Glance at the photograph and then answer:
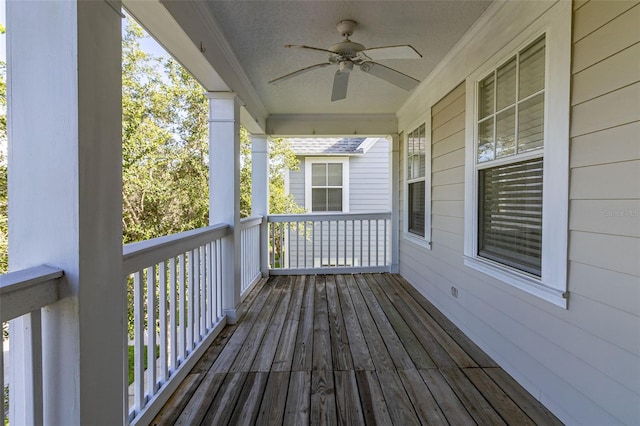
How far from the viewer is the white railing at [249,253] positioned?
3.87 metres

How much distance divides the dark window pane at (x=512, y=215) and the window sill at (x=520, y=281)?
0.06 metres

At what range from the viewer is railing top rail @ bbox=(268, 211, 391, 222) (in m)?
5.03

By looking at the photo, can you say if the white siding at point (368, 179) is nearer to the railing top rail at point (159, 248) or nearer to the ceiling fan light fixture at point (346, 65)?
the ceiling fan light fixture at point (346, 65)

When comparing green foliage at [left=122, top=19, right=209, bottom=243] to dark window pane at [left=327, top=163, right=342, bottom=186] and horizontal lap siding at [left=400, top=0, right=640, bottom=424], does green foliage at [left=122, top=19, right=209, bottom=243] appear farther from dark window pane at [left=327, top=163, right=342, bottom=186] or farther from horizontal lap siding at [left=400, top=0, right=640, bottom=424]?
horizontal lap siding at [left=400, top=0, right=640, bottom=424]

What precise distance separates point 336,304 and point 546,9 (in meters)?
3.04

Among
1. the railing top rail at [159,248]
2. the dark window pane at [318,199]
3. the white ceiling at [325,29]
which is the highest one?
the white ceiling at [325,29]

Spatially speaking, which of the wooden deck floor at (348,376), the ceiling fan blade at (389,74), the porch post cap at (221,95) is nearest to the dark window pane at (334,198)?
the wooden deck floor at (348,376)

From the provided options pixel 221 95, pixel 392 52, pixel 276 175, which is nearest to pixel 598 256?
pixel 392 52

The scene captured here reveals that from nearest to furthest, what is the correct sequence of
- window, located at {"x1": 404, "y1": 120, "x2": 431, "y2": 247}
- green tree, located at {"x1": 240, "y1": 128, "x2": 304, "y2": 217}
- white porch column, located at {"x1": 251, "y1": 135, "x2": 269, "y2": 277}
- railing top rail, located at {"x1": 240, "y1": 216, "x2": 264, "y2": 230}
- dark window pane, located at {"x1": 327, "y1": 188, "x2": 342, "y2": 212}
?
window, located at {"x1": 404, "y1": 120, "x2": 431, "y2": 247} → railing top rail, located at {"x1": 240, "y1": 216, "x2": 264, "y2": 230} → white porch column, located at {"x1": 251, "y1": 135, "x2": 269, "y2": 277} → green tree, located at {"x1": 240, "y1": 128, "x2": 304, "y2": 217} → dark window pane, located at {"x1": 327, "y1": 188, "x2": 342, "y2": 212}

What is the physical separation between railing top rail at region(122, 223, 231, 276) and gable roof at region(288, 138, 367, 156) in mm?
4801

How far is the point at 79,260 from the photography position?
1.03 metres

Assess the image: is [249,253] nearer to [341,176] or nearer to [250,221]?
[250,221]

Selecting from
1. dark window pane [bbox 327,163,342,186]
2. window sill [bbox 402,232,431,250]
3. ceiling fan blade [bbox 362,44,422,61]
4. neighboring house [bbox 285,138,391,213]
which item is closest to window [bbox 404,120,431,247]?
window sill [bbox 402,232,431,250]

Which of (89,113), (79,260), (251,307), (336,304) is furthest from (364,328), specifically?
(89,113)
